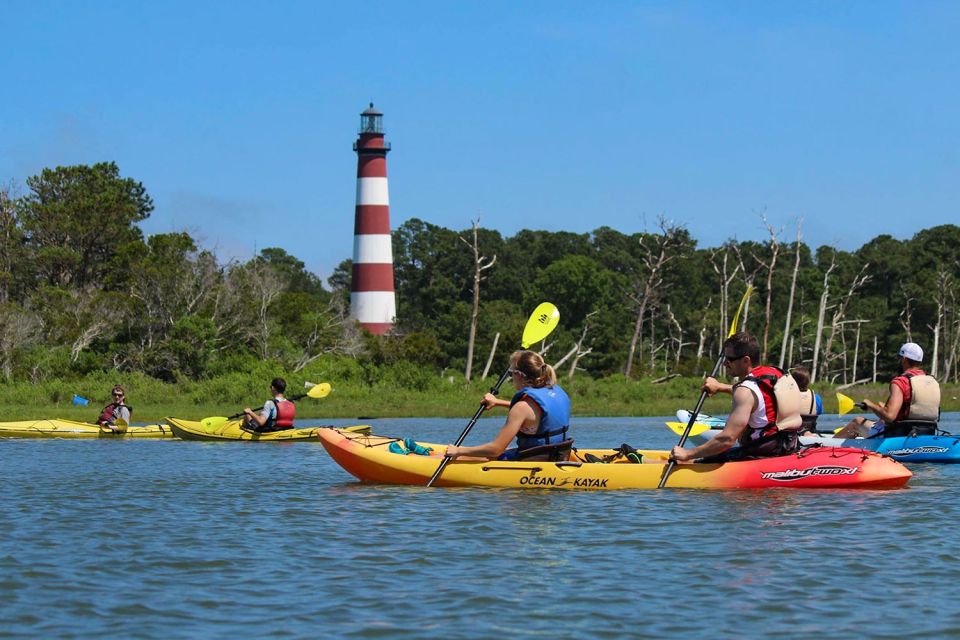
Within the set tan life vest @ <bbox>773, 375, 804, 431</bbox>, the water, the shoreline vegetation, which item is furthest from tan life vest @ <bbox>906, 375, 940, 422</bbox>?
the shoreline vegetation

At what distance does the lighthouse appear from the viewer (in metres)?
48.9

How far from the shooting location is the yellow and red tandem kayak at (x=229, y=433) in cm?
2011

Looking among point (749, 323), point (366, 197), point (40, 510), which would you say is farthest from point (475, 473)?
point (749, 323)

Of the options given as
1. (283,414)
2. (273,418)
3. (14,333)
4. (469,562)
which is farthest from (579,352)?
(469,562)

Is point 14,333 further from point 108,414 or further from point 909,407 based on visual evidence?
point 909,407

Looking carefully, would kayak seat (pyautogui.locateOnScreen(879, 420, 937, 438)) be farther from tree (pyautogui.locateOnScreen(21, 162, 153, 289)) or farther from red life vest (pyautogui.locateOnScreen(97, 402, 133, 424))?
tree (pyautogui.locateOnScreen(21, 162, 153, 289))

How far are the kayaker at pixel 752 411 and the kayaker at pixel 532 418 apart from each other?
1.10 meters

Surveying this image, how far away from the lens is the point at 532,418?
12.2m

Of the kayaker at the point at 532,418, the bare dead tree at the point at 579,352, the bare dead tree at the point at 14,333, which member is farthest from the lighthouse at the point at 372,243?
the kayaker at the point at 532,418

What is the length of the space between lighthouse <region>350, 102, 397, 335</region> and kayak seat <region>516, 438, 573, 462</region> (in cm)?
3668

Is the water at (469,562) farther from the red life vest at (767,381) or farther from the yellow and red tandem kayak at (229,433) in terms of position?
the yellow and red tandem kayak at (229,433)

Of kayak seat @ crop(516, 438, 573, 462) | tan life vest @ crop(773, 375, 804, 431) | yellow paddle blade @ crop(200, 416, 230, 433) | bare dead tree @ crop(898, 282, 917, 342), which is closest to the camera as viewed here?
tan life vest @ crop(773, 375, 804, 431)

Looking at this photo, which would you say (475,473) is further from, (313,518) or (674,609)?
(674,609)

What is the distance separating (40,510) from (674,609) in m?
6.58
